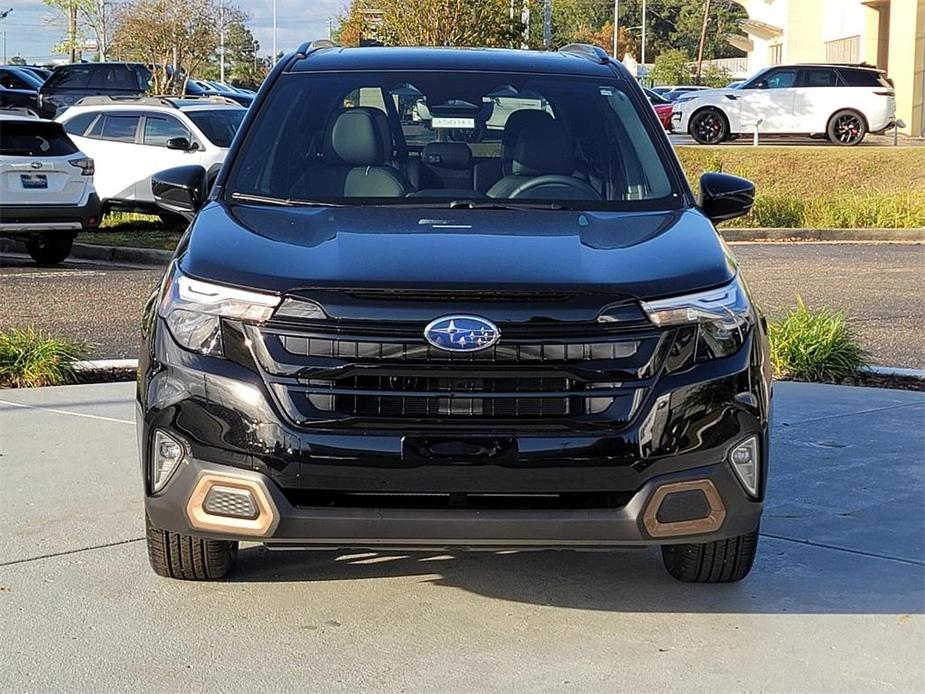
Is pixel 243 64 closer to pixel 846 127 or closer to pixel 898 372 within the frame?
pixel 846 127

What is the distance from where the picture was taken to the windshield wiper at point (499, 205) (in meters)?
4.99

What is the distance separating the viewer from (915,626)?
4.48 m

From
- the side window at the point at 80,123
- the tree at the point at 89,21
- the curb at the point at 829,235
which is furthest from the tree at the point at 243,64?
the curb at the point at 829,235

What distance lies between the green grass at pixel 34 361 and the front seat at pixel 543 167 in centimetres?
413

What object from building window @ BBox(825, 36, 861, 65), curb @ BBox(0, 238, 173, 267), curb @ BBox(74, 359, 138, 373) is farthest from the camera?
building window @ BBox(825, 36, 861, 65)

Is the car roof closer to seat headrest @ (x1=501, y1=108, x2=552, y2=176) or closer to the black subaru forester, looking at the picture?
seat headrest @ (x1=501, y1=108, x2=552, y2=176)

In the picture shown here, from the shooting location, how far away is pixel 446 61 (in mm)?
5816

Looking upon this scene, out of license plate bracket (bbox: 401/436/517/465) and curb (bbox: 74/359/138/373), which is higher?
license plate bracket (bbox: 401/436/517/465)

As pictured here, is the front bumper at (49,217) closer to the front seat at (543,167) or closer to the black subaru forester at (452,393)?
the front seat at (543,167)

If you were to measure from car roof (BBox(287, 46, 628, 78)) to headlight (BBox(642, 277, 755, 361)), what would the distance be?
1.87m

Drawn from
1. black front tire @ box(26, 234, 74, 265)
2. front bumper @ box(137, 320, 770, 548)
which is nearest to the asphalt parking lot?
black front tire @ box(26, 234, 74, 265)

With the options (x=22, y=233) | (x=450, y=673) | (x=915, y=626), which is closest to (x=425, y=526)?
(x=450, y=673)

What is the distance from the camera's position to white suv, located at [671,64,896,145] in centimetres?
2931

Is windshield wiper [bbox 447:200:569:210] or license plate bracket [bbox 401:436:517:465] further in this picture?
windshield wiper [bbox 447:200:569:210]
